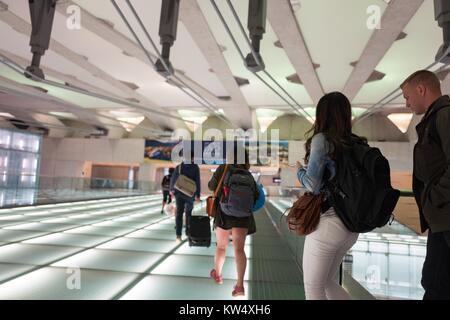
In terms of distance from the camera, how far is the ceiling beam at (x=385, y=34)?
355 inches

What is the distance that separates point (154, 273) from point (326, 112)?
2842 mm

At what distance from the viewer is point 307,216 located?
167 cm

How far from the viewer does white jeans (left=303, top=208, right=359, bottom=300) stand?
1.62 meters

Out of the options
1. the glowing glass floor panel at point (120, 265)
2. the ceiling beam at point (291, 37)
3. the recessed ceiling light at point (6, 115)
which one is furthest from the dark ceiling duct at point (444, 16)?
the recessed ceiling light at point (6, 115)

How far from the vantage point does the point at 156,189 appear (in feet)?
90.5

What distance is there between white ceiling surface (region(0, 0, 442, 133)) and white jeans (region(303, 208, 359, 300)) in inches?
366

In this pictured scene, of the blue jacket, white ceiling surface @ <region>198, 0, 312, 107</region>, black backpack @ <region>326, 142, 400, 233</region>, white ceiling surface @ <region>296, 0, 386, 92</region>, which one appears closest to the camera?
black backpack @ <region>326, 142, 400, 233</region>

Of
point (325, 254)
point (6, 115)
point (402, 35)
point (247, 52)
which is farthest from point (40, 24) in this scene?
point (6, 115)

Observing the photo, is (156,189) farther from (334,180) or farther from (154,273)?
(334,180)

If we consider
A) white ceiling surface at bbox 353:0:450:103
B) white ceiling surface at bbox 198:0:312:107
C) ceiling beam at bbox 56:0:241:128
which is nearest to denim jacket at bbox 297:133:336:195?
white ceiling surface at bbox 198:0:312:107

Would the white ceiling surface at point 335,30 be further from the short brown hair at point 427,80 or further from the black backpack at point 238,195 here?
the short brown hair at point 427,80

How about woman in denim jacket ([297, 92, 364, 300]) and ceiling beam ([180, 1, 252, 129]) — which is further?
ceiling beam ([180, 1, 252, 129])

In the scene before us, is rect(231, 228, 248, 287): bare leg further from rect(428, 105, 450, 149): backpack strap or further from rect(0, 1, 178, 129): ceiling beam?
rect(0, 1, 178, 129): ceiling beam
